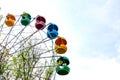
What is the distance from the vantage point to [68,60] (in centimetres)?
1833

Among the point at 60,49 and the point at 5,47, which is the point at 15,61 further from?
the point at 60,49

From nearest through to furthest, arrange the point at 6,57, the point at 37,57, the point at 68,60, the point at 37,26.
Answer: the point at 6,57 → the point at 37,57 → the point at 68,60 → the point at 37,26

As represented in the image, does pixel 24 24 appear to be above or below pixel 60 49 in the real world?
above

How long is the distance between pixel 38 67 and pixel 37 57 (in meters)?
0.65

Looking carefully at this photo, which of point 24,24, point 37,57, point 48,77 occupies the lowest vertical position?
point 48,77

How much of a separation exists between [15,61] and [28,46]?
77.7 inches

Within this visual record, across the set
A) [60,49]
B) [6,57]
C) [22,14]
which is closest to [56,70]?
[60,49]

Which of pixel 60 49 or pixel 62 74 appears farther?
pixel 60 49

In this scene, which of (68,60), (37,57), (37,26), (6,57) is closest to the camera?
(6,57)

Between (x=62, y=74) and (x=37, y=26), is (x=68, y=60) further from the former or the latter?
(x=37, y=26)

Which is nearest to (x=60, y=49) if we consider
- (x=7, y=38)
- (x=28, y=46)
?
(x=28, y=46)

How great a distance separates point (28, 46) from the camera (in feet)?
57.0

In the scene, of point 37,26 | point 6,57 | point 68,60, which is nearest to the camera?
point 6,57

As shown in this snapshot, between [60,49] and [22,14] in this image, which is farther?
[22,14]
